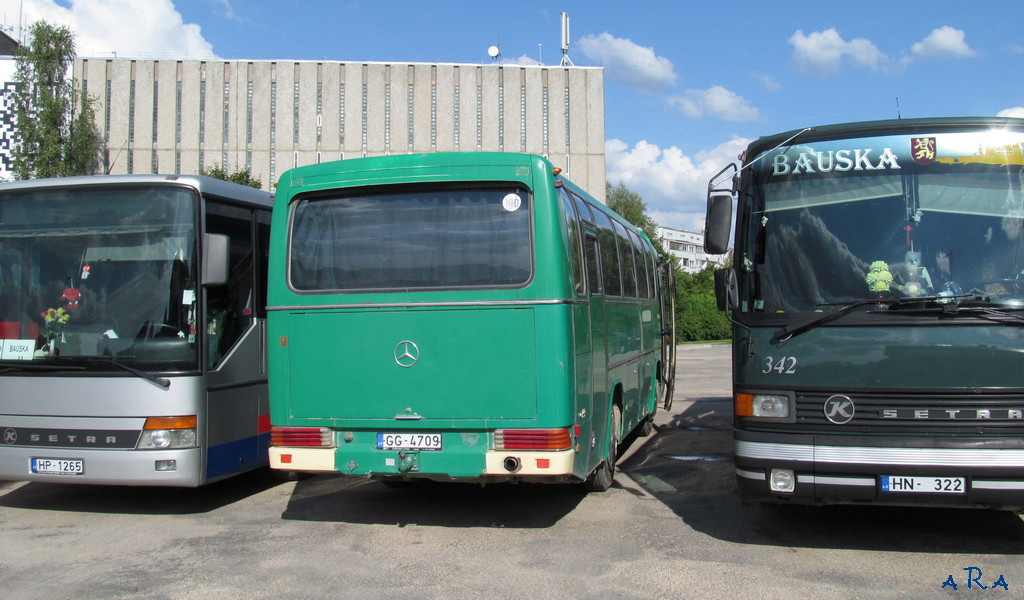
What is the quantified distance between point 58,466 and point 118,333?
4.15 ft

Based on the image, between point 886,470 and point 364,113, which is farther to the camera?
point 364,113

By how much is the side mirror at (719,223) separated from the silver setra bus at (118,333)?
4.29 meters

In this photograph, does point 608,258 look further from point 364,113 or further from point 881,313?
point 364,113

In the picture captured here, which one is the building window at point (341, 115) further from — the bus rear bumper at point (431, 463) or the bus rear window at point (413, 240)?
the bus rear bumper at point (431, 463)

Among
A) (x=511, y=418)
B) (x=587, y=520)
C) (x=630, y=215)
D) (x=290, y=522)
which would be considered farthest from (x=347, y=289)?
(x=630, y=215)

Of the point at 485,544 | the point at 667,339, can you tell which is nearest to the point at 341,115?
the point at 667,339

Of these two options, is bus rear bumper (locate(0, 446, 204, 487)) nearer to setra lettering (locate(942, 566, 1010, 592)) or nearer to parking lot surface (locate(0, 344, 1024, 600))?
parking lot surface (locate(0, 344, 1024, 600))

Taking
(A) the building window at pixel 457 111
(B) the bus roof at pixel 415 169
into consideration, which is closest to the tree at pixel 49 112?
A: (A) the building window at pixel 457 111

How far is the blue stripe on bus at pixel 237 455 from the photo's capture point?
7410 millimetres

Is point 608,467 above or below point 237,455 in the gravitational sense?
below

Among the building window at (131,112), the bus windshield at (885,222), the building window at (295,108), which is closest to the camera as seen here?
the bus windshield at (885,222)

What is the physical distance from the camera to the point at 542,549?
20.3 feet

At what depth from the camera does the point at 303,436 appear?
6.61 metres

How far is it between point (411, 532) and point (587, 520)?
1.52 meters
